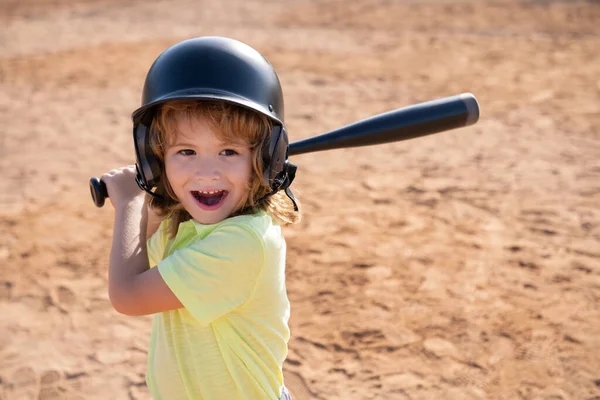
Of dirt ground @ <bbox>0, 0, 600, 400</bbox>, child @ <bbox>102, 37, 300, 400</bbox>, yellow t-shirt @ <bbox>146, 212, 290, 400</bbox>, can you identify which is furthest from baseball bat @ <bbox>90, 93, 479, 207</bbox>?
dirt ground @ <bbox>0, 0, 600, 400</bbox>

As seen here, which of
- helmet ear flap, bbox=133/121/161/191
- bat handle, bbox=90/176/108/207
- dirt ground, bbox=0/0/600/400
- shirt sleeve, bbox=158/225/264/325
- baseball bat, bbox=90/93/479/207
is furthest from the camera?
dirt ground, bbox=0/0/600/400

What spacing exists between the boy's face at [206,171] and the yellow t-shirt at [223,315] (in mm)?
59

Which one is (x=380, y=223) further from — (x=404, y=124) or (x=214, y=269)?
(x=214, y=269)

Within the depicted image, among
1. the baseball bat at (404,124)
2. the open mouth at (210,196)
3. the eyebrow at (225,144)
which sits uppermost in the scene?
the eyebrow at (225,144)

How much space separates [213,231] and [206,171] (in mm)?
176

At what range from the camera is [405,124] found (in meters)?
2.57

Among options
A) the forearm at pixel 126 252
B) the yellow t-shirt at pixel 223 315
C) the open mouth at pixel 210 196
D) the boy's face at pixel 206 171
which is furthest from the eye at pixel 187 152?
the forearm at pixel 126 252

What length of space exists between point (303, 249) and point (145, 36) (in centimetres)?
707

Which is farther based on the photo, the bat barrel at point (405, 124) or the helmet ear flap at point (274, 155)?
the bat barrel at point (405, 124)

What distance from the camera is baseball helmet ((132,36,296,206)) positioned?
1.99 m

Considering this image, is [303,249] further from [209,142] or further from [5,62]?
[5,62]

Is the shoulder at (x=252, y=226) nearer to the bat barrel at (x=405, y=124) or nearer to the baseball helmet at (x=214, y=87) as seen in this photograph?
the baseball helmet at (x=214, y=87)

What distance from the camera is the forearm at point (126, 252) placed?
2070 mm

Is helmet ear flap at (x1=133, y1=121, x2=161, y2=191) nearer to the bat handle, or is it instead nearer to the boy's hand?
the boy's hand
